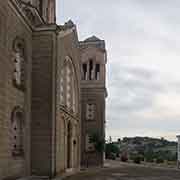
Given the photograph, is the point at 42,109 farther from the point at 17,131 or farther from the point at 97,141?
the point at 97,141

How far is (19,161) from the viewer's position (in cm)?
1847

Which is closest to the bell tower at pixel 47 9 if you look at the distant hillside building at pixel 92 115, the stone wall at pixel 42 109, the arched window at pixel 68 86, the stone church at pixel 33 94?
the stone church at pixel 33 94

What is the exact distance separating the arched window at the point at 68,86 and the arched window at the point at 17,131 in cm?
529

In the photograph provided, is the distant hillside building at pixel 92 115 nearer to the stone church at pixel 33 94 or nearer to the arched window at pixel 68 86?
the arched window at pixel 68 86

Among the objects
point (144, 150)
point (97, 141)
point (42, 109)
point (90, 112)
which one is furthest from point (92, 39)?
point (144, 150)

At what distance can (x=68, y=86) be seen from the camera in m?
27.3

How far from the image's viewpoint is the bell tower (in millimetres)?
29433

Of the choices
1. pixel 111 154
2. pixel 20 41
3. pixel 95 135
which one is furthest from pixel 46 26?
pixel 111 154

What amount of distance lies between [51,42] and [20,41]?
249 centimetres

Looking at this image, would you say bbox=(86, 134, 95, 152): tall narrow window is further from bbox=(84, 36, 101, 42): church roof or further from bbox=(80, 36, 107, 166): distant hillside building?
bbox=(84, 36, 101, 42): church roof

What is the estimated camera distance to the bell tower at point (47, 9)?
29433 mm

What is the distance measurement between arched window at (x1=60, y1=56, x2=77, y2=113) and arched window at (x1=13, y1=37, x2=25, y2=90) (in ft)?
15.1

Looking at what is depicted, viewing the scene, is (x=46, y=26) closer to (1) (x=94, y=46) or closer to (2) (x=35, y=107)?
(2) (x=35, y=107)

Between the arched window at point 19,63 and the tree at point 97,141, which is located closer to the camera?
the arched window at point 19,63
